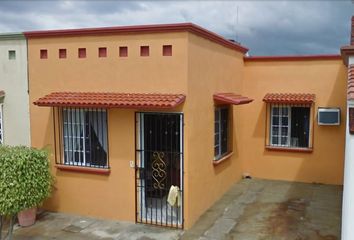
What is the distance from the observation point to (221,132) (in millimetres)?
11305

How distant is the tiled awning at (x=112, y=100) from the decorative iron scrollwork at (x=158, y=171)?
1.46m

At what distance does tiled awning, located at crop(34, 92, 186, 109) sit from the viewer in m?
7.97

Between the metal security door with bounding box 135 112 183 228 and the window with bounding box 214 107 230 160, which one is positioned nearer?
the metal security door with bounding box 135 112 183 228

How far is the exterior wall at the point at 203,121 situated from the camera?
850 centimetres

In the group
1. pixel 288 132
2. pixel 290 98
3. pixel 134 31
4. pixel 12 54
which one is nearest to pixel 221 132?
pixel 290 98

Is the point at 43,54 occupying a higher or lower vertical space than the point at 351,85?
higher

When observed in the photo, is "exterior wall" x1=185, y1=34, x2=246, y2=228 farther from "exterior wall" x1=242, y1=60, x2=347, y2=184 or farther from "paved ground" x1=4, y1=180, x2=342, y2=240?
"exterior wall" x1=242, y1=60, x2=347, y2=184

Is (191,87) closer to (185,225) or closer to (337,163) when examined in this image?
(185,225)

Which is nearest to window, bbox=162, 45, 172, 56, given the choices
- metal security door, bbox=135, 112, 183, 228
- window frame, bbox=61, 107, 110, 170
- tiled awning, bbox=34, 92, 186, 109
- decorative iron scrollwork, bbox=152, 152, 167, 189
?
tiled awning, bbox=34, 92, 186, 109

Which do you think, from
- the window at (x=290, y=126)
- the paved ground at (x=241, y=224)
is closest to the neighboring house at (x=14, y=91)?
the paved ground at (x=241, y=224)

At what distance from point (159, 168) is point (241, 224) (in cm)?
236

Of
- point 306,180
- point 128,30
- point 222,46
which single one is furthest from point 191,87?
point 306,180

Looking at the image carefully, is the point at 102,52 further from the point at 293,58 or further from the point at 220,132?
the point at 293,58

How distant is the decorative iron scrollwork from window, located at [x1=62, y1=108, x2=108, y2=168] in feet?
4.00
